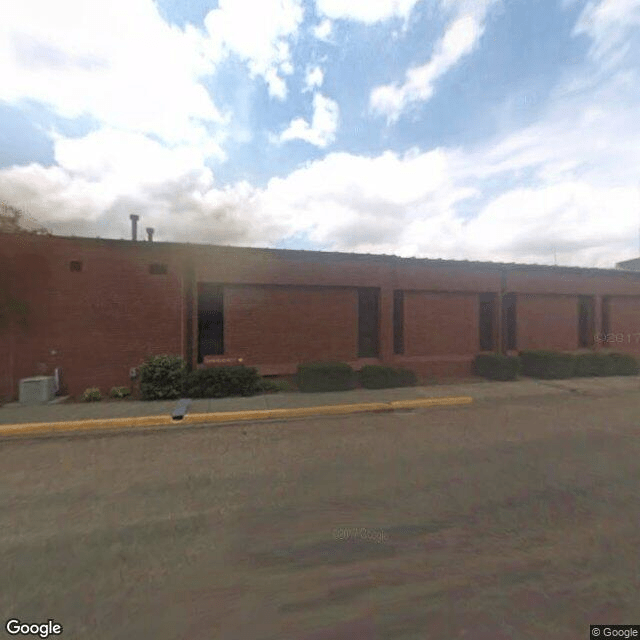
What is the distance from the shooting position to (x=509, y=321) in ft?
47.1

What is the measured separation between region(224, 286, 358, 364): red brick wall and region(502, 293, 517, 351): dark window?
699cm

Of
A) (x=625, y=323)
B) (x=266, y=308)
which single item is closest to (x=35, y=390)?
(x=266, y=308)

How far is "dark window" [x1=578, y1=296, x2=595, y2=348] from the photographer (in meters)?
15.5

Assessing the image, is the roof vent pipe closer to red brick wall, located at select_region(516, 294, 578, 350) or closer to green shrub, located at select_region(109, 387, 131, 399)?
green shrub, located at select_region(109, 387, 131, 399)

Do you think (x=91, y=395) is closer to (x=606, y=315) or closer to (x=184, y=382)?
(x=184, y=382)

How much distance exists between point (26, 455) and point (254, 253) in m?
7.78

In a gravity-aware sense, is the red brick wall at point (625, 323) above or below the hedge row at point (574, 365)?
above

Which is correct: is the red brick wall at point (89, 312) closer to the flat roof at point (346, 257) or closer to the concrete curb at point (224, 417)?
the flat roof at point (346, 257)

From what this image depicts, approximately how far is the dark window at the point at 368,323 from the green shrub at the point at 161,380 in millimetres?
6340

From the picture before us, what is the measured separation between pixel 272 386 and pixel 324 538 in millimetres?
7298

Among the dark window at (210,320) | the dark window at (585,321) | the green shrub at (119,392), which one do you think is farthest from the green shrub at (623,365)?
the green shrub at (119,392)

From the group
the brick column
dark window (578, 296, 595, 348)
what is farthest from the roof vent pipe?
dark window (578, 296, 595, 348)

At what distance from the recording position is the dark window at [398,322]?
12859mm

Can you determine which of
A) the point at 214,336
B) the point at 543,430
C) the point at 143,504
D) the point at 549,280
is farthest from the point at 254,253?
the point at 549,280
